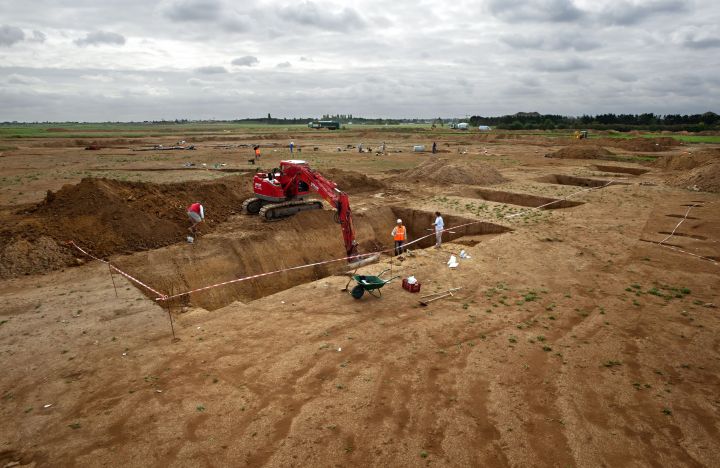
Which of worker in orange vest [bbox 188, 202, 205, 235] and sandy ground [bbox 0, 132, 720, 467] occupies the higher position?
worker in orange vest [bbox 188, 202, 205, 235]

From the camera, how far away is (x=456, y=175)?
2989 centimetres

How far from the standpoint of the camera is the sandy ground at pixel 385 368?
6074 millimetres

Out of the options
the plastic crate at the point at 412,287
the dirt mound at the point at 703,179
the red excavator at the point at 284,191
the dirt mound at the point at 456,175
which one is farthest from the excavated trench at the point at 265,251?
the dirt mound at the point at 703,179

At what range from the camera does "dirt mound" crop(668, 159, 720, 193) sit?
26.8 m

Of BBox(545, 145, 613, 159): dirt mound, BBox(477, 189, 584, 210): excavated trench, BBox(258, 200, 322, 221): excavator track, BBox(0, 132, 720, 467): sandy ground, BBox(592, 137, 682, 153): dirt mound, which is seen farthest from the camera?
BBox(592, 137, 682, 153): dirt mound

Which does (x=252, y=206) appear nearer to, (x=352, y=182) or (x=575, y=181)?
(x=352, y=182)

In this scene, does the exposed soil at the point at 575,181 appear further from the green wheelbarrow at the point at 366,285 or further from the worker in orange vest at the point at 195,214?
the worker in orange vest at the point at 195,214

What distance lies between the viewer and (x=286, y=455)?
583 centimetres

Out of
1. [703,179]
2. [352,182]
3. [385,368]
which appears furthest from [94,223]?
[703,179]

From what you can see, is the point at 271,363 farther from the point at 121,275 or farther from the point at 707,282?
the point at 707,282

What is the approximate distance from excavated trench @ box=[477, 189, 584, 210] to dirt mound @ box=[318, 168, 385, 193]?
24.8ft

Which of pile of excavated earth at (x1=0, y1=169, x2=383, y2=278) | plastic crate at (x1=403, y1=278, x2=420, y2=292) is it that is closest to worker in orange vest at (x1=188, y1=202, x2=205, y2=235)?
pile of excavated earth at (x1=0, y1=169, x2=383, y2=278)

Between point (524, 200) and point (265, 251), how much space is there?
17.2 metres

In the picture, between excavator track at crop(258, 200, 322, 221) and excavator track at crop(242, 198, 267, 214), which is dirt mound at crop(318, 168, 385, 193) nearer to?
excavator track at crop(258, 200, 322, 221)
